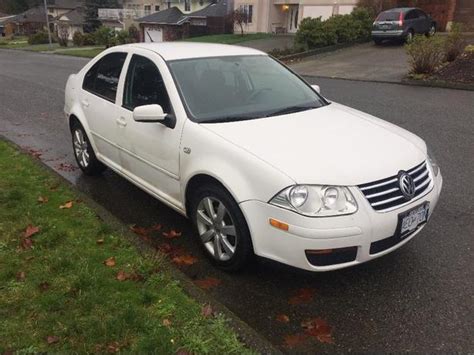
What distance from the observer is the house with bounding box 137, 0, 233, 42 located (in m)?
41.9

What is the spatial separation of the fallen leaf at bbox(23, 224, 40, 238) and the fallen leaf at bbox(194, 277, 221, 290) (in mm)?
1570

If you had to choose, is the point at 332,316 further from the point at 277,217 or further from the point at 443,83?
A: the point at 443,83

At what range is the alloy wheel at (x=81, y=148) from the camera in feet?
18.3

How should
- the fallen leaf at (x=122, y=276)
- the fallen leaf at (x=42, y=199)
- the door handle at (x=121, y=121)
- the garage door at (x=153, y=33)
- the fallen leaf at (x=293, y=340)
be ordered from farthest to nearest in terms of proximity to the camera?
the garage door at (x=153, y=33) → the fallen leaf at (x=42, y=199) → the door handle at (x=121, y=121) → the fallen leaf at (x=122, y=276) → the fallen leaf at (x=293, y=340)

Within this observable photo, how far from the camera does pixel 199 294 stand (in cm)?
311

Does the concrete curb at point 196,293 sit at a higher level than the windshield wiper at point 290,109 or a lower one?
lower

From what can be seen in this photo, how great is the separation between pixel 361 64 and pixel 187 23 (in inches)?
1196

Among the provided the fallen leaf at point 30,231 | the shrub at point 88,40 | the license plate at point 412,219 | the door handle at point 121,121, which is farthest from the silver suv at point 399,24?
the shrub at point 88,40

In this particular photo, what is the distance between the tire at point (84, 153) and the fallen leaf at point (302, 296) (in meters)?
3.21

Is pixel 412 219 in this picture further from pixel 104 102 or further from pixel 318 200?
pixel 104 102

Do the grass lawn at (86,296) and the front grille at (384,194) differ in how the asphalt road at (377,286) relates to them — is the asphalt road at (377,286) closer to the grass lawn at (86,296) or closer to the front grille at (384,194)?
the grass lawn at (86,296)

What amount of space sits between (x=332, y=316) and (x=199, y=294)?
91cm

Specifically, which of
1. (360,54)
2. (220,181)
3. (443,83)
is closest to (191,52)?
(220,181)

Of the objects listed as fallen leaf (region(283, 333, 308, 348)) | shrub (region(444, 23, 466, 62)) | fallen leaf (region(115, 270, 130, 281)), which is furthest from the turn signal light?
shrub (region(444, 23, 466, 62))
